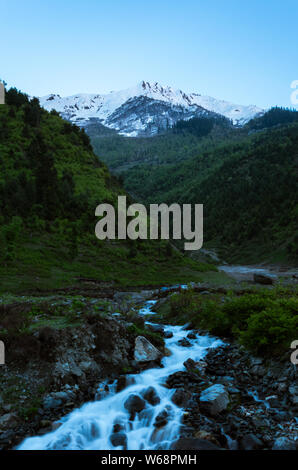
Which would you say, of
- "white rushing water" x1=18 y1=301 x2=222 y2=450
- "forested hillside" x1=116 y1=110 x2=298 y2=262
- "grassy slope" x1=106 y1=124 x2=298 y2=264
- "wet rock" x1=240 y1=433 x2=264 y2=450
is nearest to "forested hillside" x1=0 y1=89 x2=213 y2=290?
"white rushing water" x1=18 y1=301 x2=222 y2=450

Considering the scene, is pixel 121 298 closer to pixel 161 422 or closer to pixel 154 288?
pixel 154 288

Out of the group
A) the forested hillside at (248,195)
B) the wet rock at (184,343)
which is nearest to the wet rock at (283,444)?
the wet rock at (184,343)

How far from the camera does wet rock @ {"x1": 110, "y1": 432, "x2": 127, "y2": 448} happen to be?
24.5 ft

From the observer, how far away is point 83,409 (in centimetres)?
839

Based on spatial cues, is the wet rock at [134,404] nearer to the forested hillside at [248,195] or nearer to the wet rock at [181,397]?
the wet rock at [181,397]

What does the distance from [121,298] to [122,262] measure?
11735 mm

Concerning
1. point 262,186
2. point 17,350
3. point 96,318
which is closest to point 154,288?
point 96,318

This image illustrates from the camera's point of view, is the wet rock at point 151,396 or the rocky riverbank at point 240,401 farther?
the wet rock at point 151,396

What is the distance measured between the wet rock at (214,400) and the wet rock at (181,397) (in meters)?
0.39

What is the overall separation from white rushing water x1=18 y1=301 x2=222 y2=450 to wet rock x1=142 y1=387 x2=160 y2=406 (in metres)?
0.09

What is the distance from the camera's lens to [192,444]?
6.88m

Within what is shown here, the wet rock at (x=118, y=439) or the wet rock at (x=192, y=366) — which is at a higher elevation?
the wet rock at (x=192, y=366)

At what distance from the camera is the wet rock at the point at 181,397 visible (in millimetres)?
8608

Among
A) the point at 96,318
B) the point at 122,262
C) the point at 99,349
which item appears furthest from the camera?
the point at 122,262
